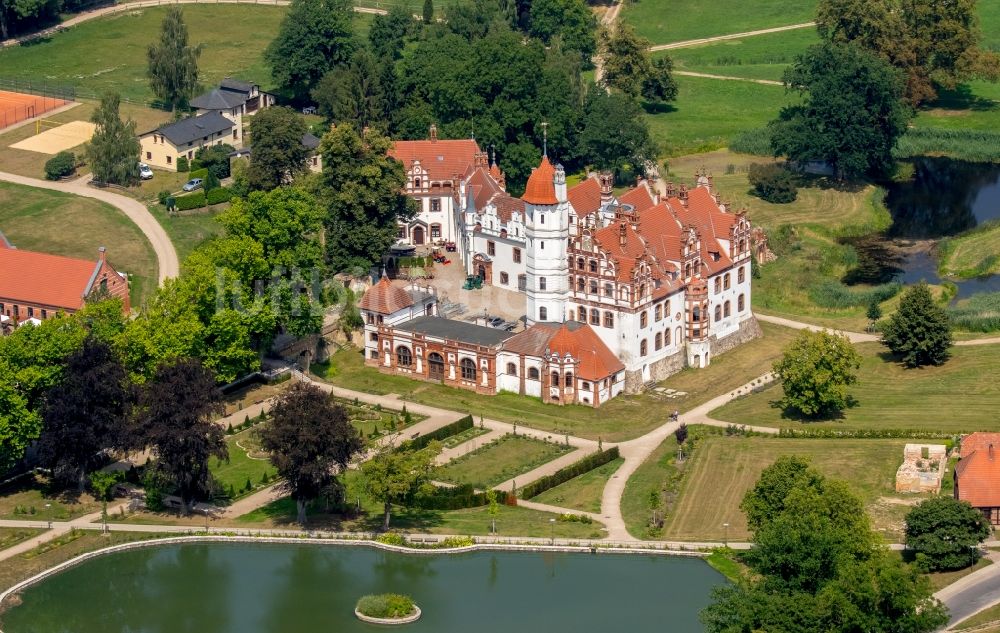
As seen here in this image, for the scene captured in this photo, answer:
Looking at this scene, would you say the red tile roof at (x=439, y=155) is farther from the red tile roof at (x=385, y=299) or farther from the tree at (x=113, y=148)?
the tree at (x=113, y=148)

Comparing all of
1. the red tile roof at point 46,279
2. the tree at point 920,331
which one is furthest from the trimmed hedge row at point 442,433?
the tree at point 920,331

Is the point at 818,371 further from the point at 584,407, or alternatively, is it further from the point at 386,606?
the point at 386,606

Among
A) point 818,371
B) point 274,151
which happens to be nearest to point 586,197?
point 274,151

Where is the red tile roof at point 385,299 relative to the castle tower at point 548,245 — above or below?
below

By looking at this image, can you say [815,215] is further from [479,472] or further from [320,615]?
[320,615]

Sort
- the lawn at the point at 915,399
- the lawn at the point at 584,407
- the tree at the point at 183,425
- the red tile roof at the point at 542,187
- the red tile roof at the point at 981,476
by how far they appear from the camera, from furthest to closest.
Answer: the red tile roof at the point at 542,187 → the lawn at the point at 584,407 → the lawn at the point at 915,399 → the tree at the point at 183,425 → the red tile roof at the point at 981,476
